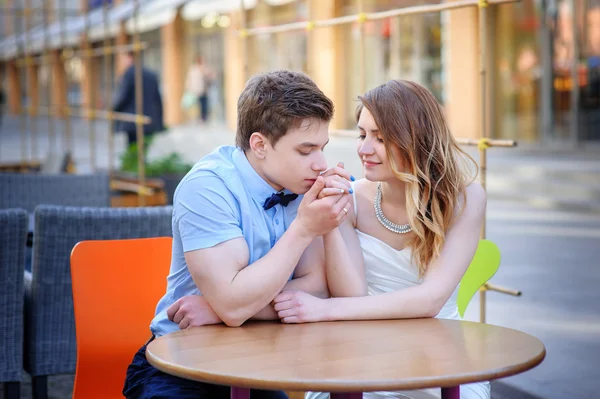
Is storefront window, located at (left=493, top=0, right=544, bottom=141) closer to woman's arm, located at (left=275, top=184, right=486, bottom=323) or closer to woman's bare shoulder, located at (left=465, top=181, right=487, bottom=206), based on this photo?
woman's bare shoulder, located at (left=465, top=181, right=487, bottom=206)

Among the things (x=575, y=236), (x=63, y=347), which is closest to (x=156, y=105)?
(x=575, y=236)

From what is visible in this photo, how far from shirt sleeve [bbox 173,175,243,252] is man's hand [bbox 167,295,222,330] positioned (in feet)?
0.47

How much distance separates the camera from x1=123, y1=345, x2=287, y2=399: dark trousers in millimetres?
2152

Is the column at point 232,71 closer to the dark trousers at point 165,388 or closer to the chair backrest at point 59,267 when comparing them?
the chair backrest at point 59,267

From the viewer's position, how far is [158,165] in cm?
806

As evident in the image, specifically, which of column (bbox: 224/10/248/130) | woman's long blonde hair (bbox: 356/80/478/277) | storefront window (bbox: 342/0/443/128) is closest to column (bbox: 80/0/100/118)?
column (bbox: 224/10/248/130)

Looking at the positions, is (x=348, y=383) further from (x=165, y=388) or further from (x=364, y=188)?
(x=364, y=188)

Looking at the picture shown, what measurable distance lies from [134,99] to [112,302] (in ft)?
21.3

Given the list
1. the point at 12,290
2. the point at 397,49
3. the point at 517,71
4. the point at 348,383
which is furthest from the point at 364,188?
the point at 397,49

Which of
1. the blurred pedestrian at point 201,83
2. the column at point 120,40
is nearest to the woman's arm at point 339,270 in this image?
the column at point 120,40

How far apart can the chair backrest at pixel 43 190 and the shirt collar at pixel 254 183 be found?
350 centimetres

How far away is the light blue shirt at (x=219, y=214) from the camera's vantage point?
217 centimetres

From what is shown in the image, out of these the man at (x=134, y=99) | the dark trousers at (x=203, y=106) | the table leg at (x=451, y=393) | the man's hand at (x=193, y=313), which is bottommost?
the table leg at (x=451, y=393)

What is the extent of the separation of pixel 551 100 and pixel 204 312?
502 inches
